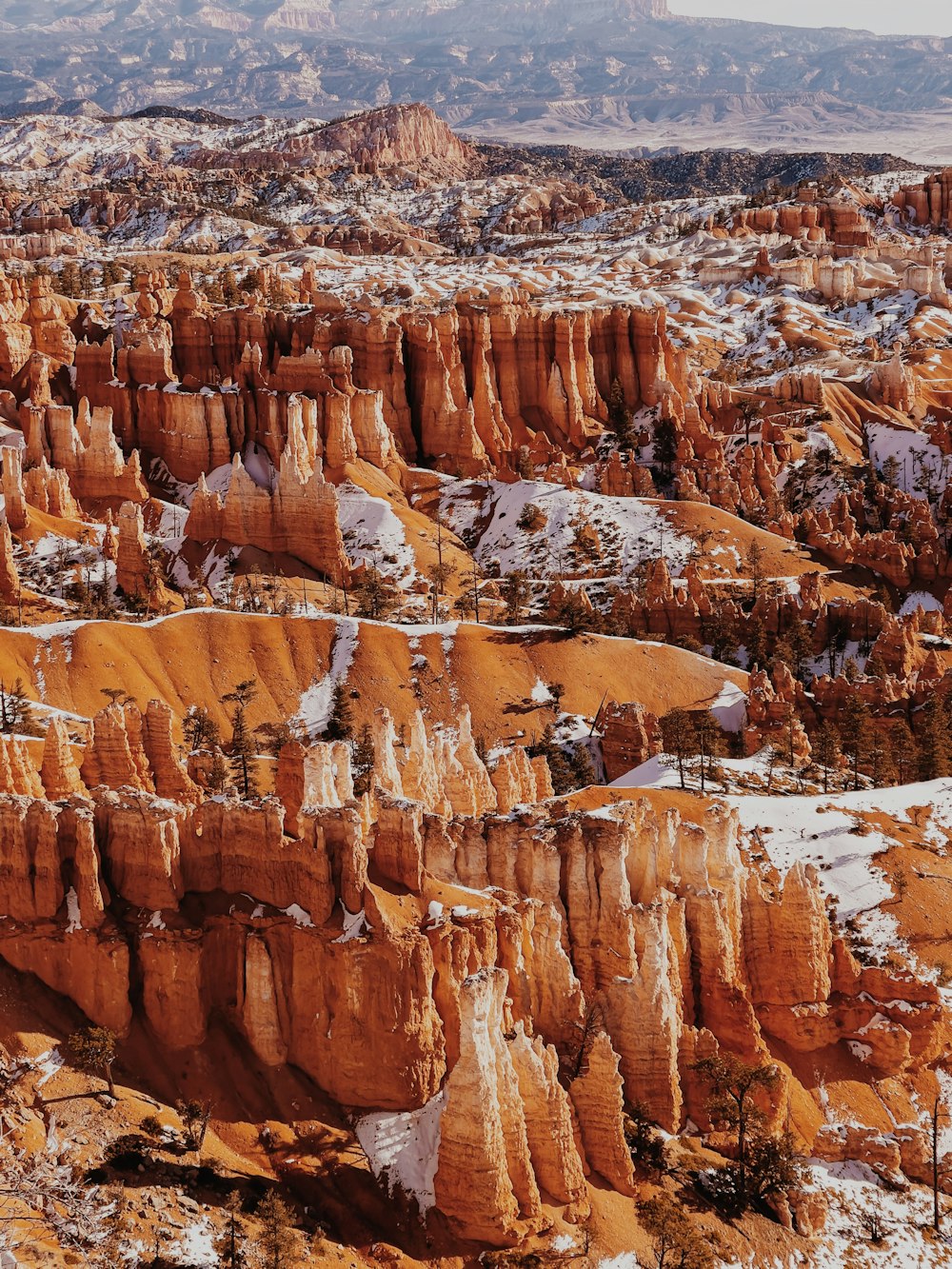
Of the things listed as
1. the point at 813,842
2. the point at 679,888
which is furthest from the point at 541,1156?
the point at 813,842

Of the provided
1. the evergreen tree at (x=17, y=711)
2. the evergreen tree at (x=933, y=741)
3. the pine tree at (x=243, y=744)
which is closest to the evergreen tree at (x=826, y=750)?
the evergreen tree at (x=933, y=741)

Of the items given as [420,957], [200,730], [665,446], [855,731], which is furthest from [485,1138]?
[665,446]

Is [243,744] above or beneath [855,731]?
above

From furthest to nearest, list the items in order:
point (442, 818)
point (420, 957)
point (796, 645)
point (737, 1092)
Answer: point (796, 645)
point (442, 818)
point (737, 1092)
point (420, 957)

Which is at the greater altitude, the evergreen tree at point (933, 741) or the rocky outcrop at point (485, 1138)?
the rocky outcrop at point (485, 1138)

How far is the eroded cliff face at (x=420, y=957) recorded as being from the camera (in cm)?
4153

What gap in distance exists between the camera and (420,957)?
1663 inches

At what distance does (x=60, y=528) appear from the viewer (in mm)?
108000

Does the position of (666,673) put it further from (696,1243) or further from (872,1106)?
(696,1243)

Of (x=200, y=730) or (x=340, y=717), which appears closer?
(x=200, y=730)

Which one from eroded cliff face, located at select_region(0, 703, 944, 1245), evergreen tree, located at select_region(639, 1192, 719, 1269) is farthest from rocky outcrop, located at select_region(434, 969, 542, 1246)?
evergreen tree, located at select_region(639, 1192, 719, 1269)

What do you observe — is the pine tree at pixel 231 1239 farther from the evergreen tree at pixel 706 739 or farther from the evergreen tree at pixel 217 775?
the evergreen tree at pixel 706 739

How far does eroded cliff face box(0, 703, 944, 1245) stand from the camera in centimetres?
4153

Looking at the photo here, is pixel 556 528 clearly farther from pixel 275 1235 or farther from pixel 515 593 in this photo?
pixel 275 1235
